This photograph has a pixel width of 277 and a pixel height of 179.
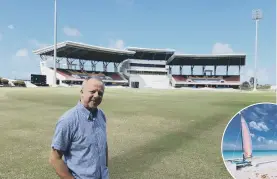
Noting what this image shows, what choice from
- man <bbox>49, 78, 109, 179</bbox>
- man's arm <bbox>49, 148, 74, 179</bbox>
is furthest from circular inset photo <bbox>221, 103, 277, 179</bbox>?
man's arm <bbox>49, 148, 74, 179</bbox>

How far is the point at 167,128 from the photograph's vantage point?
12039mm

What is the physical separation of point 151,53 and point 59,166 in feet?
401

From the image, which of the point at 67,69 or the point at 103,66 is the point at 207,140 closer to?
the point at 67,69

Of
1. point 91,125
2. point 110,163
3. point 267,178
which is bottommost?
point 110,163

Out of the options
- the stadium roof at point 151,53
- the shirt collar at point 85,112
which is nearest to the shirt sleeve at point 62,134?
the shirt collar at point 85,112

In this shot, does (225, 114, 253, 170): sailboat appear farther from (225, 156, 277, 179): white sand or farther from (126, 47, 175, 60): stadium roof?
(126, 47, 175, 60): stadium roof

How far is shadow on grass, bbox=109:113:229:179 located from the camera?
6.72 m

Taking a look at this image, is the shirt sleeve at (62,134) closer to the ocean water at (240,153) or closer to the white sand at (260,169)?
the ocean water at (240,153)

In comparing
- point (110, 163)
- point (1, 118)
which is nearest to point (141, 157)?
point (110, 163)

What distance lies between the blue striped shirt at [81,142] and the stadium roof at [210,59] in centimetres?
11340

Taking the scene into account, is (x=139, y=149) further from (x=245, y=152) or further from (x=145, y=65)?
(x=145, y=65)

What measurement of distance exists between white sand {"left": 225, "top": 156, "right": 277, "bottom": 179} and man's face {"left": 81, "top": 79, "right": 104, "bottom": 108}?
100 inches

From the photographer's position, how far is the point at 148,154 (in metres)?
8.06

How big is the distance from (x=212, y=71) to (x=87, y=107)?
125 metres
